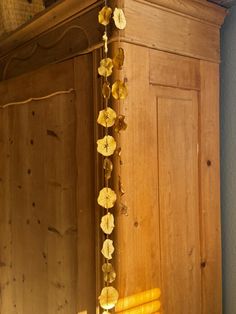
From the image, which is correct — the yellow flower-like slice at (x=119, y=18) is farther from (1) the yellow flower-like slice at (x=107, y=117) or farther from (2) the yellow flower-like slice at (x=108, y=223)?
(2) the yellow flower-like slice at (x=108, y=223)

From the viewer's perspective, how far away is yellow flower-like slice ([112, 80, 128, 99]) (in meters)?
0.86

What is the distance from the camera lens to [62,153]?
1108 mm

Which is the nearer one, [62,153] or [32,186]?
[62,153]

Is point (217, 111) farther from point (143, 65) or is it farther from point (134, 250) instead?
point (134, 250)

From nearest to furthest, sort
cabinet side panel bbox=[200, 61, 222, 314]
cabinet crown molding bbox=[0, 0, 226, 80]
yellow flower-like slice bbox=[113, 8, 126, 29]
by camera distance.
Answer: yellow flower-like slice bbox=[113, 8, 126, 29]
cabinet crown molding bbox=[0, 0, 226, 80]
cabinet side panel bbox=[200, 61, 222, 314]

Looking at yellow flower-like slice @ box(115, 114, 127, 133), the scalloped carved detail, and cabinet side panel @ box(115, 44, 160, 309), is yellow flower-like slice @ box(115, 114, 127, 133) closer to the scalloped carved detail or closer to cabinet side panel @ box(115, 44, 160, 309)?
cabinet side panel @ box(115, 44, 160, 309)

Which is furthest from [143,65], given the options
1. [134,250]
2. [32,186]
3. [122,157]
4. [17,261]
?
[17,261]

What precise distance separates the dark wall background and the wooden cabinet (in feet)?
0.18

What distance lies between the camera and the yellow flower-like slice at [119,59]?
862mm

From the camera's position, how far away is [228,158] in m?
1.22

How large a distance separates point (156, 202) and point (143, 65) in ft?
1.36

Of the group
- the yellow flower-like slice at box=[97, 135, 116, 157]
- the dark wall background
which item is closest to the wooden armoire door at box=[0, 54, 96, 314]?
the yellow flower-like slice at box=[97, 135, 116, 157]

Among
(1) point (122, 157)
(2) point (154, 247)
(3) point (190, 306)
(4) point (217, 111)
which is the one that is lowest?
(3) point (190, 306)

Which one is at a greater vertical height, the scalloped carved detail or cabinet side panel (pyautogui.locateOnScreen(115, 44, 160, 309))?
the scalloped carved detail
